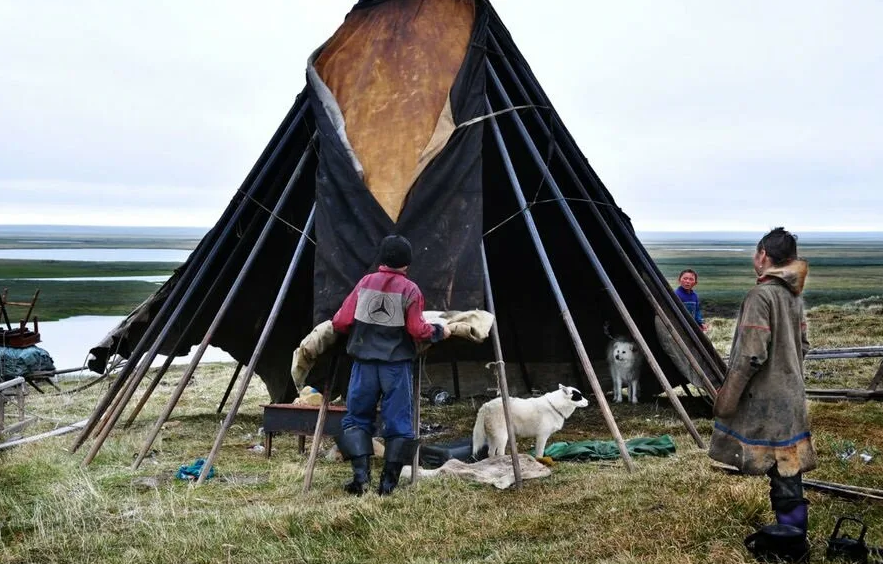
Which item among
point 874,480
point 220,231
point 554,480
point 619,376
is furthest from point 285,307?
point 874,480

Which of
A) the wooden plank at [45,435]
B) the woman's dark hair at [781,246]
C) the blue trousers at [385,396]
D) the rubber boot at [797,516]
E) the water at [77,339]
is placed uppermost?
the woman's dark hair at [781,246]

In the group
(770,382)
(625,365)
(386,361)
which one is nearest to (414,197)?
(386,361)

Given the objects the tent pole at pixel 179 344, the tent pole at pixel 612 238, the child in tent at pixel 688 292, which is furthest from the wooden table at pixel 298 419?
the child in tent at pixel 688 292

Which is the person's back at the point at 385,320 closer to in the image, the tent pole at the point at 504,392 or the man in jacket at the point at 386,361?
the man in jacket at the point at 386,361

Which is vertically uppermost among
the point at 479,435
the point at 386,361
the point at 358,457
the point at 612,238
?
the point at 612,238

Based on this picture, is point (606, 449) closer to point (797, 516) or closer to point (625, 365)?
point (625, 365)

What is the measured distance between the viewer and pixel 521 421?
7.93 meters

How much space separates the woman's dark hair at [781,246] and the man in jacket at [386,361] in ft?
8.90

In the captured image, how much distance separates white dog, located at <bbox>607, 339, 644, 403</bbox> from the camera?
11.0m

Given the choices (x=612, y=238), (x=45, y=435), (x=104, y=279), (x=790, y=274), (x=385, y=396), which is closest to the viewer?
(x=790, y=274)

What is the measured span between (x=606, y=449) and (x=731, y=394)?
3355mm

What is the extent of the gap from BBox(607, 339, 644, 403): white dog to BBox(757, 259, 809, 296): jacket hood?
627 centimetres

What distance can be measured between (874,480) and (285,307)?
7.18 metres

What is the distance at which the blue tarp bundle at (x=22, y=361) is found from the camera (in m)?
15.9
